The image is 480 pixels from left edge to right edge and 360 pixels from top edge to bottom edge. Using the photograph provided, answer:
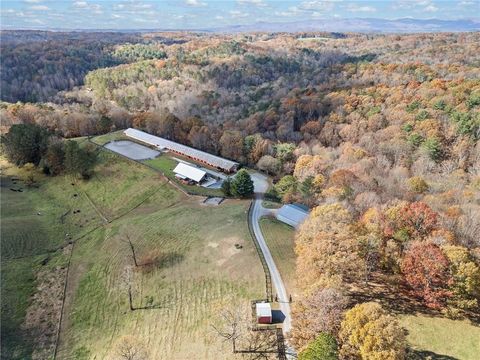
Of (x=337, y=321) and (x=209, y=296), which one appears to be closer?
(x=337, y=321)

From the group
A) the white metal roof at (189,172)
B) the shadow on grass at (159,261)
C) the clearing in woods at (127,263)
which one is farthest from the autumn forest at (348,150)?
the shadow on grass at (159,261)

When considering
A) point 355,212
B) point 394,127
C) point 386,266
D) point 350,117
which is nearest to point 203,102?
point 350,117

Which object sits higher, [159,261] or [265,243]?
[265,243]

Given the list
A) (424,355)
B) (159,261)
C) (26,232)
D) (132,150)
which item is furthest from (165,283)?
(132,150)

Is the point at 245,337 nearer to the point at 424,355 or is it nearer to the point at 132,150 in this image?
the point at 424,355

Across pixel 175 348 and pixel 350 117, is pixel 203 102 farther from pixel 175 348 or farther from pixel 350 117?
pixel 175 348

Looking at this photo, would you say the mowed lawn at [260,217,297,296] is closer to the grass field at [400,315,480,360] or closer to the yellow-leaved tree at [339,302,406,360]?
the yellow-leaved tree at [339,302,406,360]

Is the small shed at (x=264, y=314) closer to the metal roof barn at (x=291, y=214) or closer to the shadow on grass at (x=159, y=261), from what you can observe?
the shadow on grass at (x=159, y=261)
